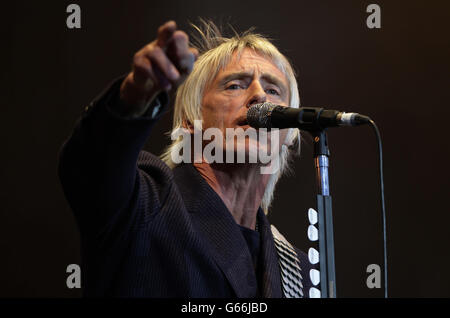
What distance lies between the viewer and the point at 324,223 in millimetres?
1068

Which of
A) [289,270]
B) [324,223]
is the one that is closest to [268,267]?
[289,270]

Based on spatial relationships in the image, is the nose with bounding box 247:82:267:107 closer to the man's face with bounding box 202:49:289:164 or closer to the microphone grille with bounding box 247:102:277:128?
the man's face with bounding box 202:49:289:164

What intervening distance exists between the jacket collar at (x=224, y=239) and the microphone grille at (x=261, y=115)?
0.23m

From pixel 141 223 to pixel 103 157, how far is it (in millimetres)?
237

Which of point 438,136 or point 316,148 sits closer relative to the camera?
point 316,148

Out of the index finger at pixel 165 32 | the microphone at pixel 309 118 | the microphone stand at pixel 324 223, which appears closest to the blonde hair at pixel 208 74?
the microphone at pixel 309 118

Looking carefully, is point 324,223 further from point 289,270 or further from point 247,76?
point 247,76

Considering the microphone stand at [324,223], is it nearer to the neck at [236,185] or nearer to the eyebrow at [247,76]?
the neck at [236,185]

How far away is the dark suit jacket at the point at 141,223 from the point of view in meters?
0.92

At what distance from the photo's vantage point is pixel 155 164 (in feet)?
3.98

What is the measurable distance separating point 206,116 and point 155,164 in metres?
0.48
